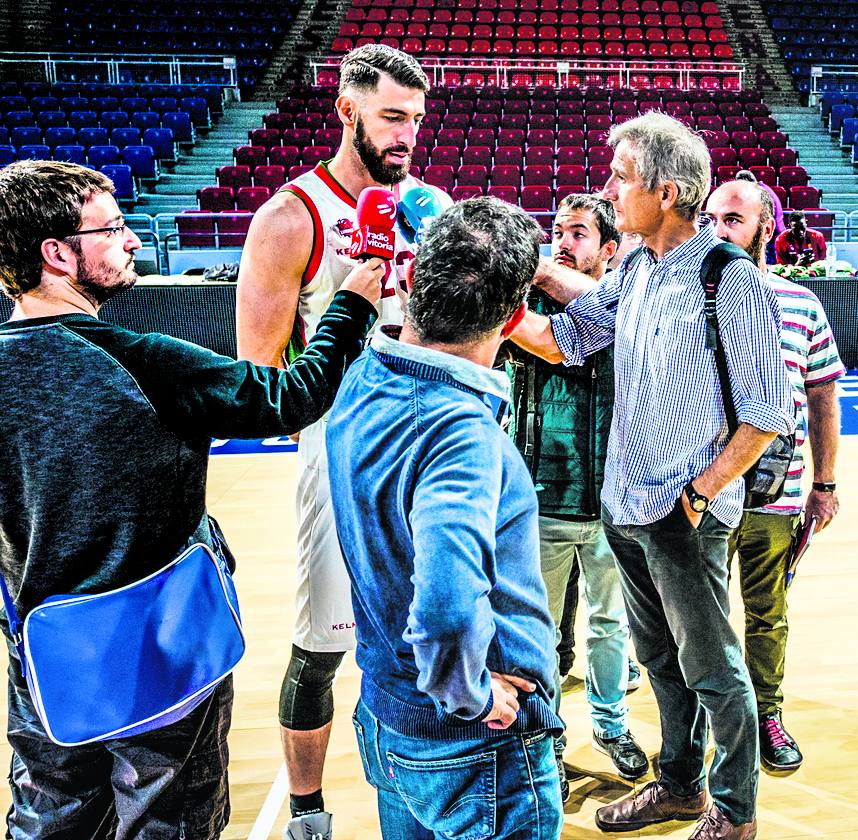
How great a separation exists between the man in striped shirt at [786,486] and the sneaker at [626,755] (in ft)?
1.21

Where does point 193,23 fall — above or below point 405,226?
above

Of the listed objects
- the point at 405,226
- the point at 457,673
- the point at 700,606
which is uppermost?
the point at 405,226

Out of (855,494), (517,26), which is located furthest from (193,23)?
(855,494)

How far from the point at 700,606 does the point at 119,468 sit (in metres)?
1.27

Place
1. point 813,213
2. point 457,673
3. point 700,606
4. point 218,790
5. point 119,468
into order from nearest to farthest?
point 457,673 < point 119,468 < point 218,790 < point 700,606 < point 813,213

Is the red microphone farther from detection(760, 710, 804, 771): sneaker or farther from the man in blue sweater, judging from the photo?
detection(760, 710, 804, 771): sneaker

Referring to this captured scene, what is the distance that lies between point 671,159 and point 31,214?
127cm

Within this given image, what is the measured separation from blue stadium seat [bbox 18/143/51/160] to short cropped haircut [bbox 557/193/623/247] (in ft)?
30.5

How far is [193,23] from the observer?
48.7 ft

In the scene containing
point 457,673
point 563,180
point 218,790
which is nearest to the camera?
point 457,673

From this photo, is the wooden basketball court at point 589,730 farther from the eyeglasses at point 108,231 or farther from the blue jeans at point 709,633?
the eyeglasses at point 108,231

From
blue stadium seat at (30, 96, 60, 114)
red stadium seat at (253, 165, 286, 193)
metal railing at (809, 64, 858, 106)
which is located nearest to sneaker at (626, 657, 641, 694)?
red stadium seat at (253, 165, 286, 193)

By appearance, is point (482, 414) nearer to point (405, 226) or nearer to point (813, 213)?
point (405, 226)

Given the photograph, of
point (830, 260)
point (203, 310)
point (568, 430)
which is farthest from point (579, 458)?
point (830, 260)
